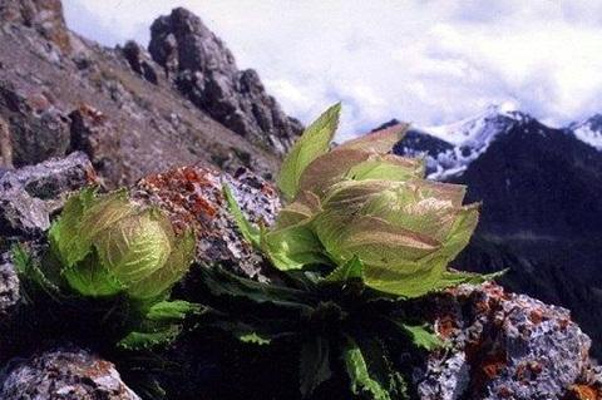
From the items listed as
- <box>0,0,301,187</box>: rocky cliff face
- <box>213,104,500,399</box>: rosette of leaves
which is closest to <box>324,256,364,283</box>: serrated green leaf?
<box>213,104,500,399</box>: rosette of leaves

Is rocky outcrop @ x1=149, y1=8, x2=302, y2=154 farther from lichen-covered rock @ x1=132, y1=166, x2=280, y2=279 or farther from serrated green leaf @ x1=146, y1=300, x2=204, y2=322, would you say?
serrated green leaf @ x1=146, y1=300, x2=204, y2=322

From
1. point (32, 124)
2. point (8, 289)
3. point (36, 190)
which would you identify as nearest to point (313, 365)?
point (8, 289)

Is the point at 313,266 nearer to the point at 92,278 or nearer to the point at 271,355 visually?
the point at 271,355

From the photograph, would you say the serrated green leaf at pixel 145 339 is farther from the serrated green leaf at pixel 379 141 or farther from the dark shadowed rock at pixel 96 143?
the dark shadowed rock at pixel 96 143

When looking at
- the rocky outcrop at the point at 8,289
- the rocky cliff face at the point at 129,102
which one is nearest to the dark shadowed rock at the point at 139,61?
the rocky cliff face at the point at 129,102

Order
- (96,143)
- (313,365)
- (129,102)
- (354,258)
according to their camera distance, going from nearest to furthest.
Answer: (354,258) → (313,365) → (96,143) → (129,102)

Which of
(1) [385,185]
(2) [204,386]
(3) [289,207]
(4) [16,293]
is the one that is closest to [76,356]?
(4) [16,293]
